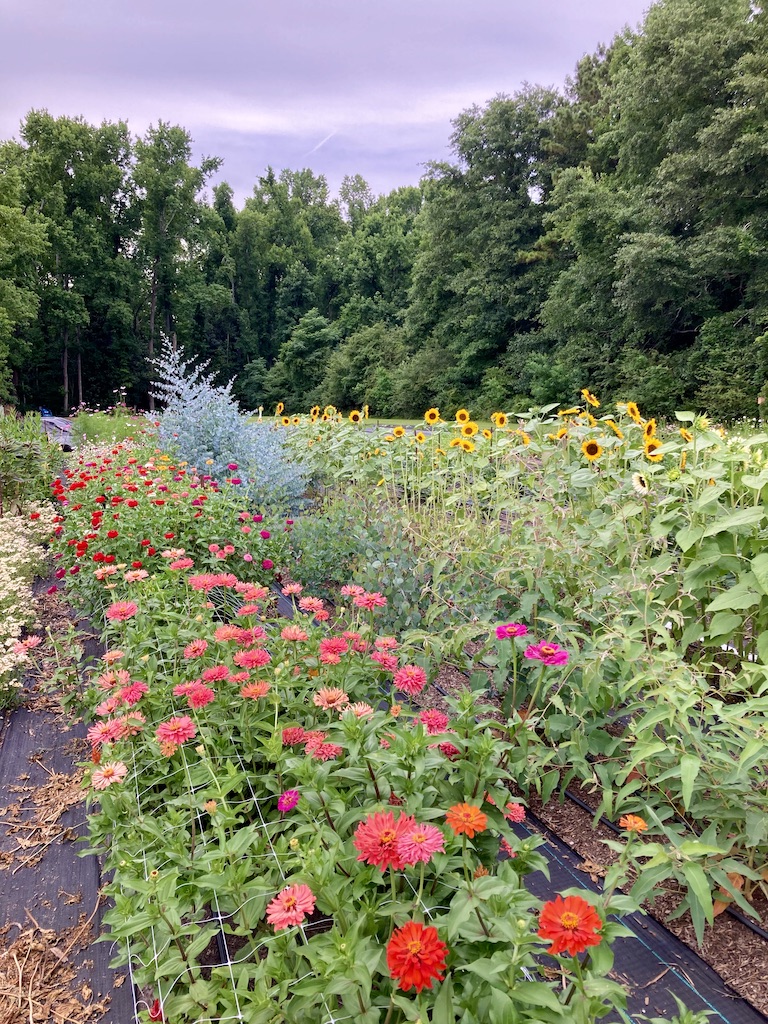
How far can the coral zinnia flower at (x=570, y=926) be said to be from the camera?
584mm

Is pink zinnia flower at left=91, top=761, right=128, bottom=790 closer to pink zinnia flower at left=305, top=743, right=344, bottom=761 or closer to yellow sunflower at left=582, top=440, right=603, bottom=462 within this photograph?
pink zinnia flower at left=305, top=743, right=344, bottom=761

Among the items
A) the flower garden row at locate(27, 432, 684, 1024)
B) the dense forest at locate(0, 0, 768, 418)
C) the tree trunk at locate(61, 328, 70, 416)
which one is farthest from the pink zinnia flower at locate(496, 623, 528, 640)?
the tree trunk at locate(61, 328, 70, 416)

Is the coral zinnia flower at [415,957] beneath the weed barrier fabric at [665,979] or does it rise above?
above

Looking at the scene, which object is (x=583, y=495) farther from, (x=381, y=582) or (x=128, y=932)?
(x=128, y=932)

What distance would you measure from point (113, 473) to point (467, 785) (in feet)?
8.82

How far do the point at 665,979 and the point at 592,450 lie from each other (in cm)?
140

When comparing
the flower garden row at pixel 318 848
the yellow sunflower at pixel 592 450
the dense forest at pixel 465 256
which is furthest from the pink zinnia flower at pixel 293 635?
the dense forest at pixel 465 256

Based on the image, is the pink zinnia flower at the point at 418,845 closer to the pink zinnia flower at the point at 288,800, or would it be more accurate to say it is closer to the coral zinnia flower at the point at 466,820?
the coral zinnia flower at the point at 466,820

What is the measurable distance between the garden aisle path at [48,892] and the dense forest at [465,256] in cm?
1079

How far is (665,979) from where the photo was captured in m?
1.05

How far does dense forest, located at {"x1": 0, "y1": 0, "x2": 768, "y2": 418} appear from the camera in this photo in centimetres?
1123

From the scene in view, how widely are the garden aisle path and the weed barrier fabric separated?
0.89 metres

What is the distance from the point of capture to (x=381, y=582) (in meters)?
2.14

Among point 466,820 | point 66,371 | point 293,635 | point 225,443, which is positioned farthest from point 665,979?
point 66,371
